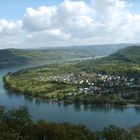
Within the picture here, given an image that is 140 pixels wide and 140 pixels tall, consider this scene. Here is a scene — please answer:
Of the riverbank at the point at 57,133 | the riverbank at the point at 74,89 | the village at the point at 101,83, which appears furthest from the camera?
the village at the point at 101,83

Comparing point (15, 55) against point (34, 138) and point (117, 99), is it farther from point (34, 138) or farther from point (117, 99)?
point (34, 138)

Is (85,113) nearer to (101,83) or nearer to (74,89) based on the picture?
(74,89)

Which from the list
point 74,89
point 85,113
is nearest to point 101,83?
point 74,89

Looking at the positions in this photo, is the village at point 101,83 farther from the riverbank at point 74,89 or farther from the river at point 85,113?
the river at point 85,113

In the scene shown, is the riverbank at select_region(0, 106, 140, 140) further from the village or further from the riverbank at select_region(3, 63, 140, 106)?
the village

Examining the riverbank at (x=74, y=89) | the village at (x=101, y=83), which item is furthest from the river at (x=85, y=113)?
the village at (x=101, y=83)

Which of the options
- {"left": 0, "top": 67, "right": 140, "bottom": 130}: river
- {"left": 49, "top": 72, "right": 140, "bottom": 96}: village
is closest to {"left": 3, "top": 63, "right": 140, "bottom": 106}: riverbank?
{"left": 49, "top": 72, "right": 140, "bottom": 96}: village
